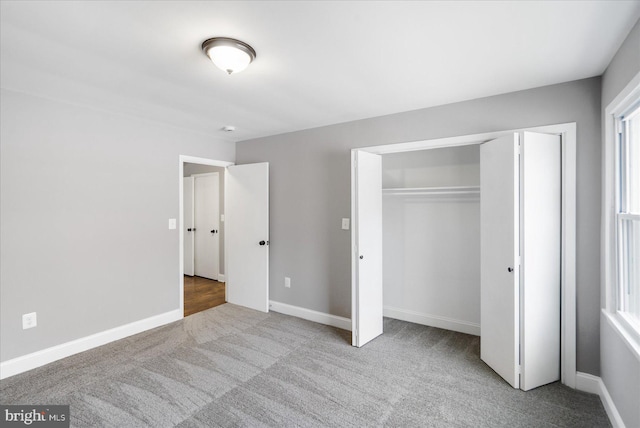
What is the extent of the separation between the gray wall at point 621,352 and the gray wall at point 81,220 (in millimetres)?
4076

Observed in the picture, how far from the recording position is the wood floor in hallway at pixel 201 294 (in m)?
4.41

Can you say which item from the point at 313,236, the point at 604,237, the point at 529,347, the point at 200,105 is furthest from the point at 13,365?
the point at 604,237

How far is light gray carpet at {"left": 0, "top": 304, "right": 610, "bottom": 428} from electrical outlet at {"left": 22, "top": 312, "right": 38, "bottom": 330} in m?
0.38

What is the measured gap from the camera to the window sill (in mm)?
1714

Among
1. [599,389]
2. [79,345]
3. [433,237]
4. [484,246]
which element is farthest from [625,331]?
[79,345]

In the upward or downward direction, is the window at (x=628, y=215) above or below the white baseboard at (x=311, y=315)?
above

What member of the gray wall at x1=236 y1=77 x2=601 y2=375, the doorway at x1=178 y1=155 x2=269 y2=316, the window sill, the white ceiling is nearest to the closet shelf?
the gray wall at x1=236 y1=77 x2=601 y2=375

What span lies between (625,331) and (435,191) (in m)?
2.03

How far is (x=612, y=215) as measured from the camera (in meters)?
2.17

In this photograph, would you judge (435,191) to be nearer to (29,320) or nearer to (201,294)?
(201,294)

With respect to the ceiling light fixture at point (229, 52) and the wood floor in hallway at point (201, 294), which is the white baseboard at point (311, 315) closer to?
the wood floor in hallway at point (201, 294)

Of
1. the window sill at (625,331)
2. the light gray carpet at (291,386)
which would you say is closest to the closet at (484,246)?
the light gray carpet at (291,386)

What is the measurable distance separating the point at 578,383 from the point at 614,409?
0.41 meters

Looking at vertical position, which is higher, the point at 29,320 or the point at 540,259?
the point at 540,259
